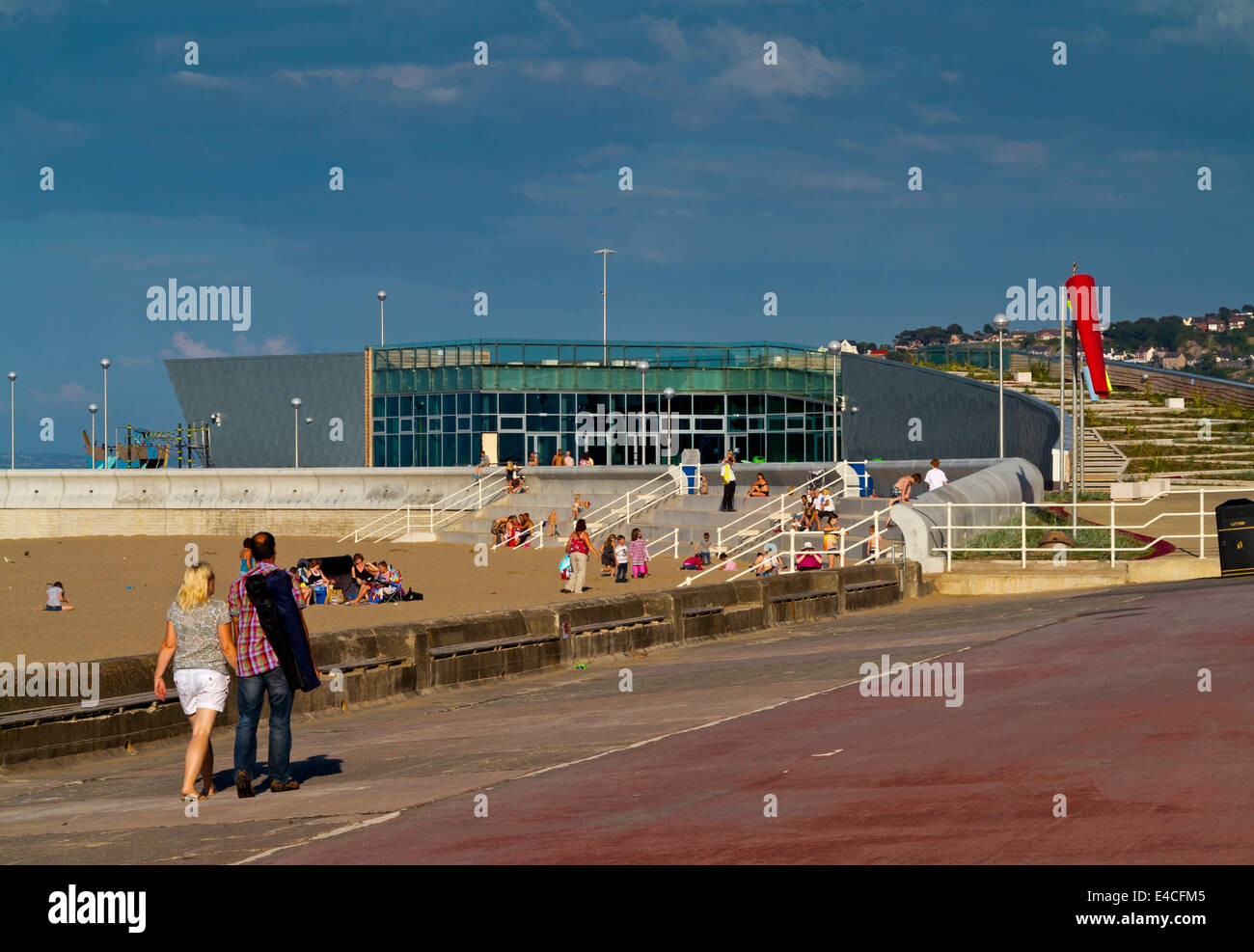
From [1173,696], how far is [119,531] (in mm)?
42443

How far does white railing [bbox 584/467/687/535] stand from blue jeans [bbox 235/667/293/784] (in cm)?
2617

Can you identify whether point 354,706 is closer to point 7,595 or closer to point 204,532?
point 7,595

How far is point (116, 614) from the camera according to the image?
22922 millimetres

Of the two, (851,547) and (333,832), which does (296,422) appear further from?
(333,832)

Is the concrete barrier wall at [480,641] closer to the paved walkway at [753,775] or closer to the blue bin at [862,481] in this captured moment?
the paved walkway at [753,775]

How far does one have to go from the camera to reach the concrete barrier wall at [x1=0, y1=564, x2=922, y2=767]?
36.3ft

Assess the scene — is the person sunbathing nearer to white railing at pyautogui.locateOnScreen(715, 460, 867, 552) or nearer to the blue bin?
white railing at pyautogui.locateOnScreen(715, 460, 867, 552)

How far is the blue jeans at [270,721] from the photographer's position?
8.95 metres

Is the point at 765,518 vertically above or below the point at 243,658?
above

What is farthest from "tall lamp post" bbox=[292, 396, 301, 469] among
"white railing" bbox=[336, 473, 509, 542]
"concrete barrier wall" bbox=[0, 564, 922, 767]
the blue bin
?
"concrete barrier wall" bbox=[0, 564, 922, 767]

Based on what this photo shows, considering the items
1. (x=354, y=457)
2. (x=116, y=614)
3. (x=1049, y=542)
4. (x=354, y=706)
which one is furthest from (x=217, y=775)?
(x=354, y=457)

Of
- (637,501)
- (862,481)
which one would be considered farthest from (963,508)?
(637,501)

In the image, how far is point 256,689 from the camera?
8938 millimetres

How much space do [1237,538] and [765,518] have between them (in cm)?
1141
